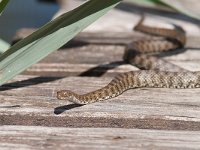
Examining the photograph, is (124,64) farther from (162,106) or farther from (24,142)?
(24,142)

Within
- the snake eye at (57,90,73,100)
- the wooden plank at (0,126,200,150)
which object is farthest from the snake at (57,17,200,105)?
the wooden plank at (0,126,200,150)

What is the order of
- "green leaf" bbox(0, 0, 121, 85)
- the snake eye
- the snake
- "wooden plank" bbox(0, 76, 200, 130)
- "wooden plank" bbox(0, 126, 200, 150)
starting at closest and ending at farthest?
"wooden plank" bbox(0, 126, 200, 150) → "wooden plank" bbox(0, 76, 200, 130) → "green leaf" bbox(0, 0, 121, 85) → the snake eye → the snake

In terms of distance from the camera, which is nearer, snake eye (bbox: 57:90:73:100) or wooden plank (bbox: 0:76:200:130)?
wooden plank (bbox: 0:76:200:130)

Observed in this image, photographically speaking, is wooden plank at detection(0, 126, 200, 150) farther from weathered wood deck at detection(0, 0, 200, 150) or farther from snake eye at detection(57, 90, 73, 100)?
snake eye at detection(57, 90, 73, 100)

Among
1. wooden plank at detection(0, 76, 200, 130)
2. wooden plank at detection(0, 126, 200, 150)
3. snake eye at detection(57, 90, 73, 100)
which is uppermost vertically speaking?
snake eye at detection(57, 90, 73, 100)

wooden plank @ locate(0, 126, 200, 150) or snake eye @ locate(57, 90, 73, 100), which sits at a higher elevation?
snake eye @ locate(57, 90, 73, 100)

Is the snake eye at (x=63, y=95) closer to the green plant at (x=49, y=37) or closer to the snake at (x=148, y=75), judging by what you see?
the snake at (x=148, y=75)

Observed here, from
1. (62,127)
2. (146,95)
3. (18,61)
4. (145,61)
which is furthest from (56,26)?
(145,61)
